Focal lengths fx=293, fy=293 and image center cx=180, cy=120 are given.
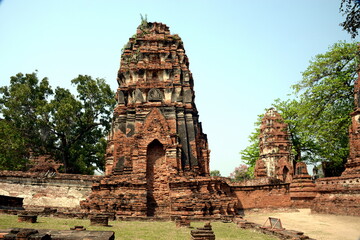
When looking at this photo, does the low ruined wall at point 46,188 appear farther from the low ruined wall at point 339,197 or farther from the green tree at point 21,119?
the low ruined wall at point 339,197

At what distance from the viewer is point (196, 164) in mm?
15383

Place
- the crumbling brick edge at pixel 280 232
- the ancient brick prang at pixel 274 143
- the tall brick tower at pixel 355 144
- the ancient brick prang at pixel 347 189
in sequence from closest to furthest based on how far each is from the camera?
the crumbling brick edge at pixel 280 232, the ancient brick prang at pixel 347 189, the tall brick tower at pixel 355 144, the ancient brick prang at pixel 274 143

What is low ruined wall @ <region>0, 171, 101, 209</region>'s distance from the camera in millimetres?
17844

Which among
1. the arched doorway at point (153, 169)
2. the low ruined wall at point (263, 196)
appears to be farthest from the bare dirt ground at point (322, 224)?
the arched doorway at point (153, 169)

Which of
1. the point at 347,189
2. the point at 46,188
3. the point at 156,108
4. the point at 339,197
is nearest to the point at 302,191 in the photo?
the point at 339,197

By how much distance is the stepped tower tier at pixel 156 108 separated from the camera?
15039 millimetres

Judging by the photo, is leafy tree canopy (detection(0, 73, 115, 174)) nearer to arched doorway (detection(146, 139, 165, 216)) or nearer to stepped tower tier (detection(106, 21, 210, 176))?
stepped tower tier (detection(106, 21, 210, 176))

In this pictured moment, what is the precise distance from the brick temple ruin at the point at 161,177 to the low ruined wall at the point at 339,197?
0.04 meters

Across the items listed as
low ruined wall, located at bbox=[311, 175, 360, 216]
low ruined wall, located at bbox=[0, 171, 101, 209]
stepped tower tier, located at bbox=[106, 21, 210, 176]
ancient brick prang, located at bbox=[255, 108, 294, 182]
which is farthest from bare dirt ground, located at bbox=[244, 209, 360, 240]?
ancient brick prang, located at bbox=[255, 108, 294, 182]

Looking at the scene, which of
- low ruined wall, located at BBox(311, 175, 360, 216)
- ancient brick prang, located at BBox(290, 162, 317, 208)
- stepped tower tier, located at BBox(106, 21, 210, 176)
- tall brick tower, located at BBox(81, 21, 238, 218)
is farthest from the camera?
ancient brick prang, located at BBox(290, 162, 317, 208)

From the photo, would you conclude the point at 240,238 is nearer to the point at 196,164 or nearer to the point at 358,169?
the point at 196,164

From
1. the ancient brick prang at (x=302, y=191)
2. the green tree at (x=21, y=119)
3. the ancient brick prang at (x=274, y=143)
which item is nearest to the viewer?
the ancient brick prang at (x=302, y=191)

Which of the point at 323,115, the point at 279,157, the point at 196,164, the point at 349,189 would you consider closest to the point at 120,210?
the point at 196,164

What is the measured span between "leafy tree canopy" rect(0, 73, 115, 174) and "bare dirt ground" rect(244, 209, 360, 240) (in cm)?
1796
